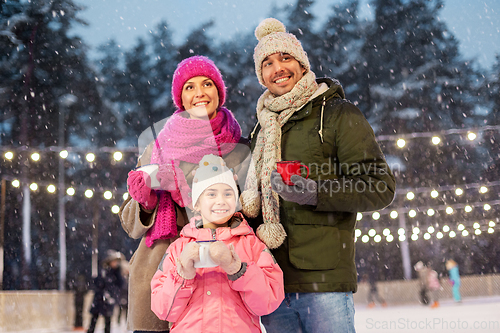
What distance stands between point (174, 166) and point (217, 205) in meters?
0.46

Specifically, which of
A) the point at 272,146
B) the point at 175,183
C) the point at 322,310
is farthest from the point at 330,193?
the point at 175,183

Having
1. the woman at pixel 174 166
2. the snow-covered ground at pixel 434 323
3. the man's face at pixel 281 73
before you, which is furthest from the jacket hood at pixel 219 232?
the snow-covered ground at pixel 434 323

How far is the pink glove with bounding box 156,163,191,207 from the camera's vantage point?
267 centimetres

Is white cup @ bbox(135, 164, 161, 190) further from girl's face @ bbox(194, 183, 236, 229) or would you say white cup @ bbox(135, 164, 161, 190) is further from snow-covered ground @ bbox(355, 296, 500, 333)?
snow-covered ground @ bbox(355, 296, 500, 333)

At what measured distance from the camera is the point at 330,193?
224 centimetres

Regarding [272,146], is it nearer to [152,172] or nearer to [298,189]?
[298,189]

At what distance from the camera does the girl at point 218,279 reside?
2170 millimetres

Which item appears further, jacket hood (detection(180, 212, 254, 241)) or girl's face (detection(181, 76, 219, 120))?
girl's face (detection(181, 76, 219, 120))

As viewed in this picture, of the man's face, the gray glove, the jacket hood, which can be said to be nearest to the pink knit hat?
the man's face

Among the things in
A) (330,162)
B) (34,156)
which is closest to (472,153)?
(34,156)

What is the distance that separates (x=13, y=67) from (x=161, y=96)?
647 centimetres

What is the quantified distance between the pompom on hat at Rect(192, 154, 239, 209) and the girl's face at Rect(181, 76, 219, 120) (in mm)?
483

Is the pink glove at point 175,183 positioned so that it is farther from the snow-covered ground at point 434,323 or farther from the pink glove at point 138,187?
the snow-covered ground at point 434,323

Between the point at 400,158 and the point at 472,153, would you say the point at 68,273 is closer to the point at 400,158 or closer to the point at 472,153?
the point at 400,158
